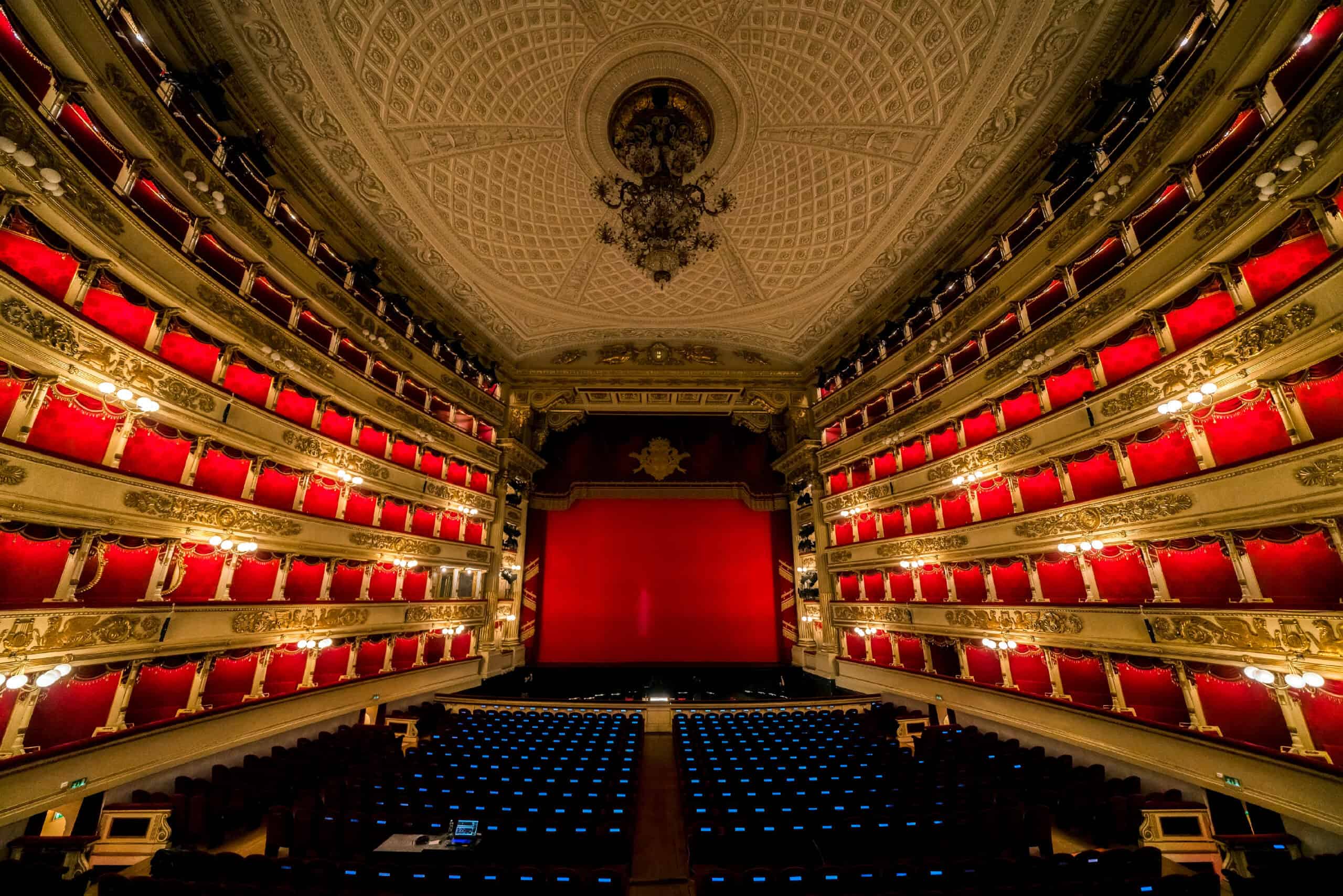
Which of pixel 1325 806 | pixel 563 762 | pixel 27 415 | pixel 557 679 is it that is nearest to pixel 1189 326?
pixel 1325 806

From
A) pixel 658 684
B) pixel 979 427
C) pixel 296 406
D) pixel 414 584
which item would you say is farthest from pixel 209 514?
pixel 979 427

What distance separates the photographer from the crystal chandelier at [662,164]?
10.8 meters

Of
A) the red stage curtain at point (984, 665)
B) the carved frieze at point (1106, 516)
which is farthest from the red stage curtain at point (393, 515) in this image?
the carved frieze at point (1106, 516)

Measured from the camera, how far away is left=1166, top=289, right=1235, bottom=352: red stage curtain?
7.68 meters

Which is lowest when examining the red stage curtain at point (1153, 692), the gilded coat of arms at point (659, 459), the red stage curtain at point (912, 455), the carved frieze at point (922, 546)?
the red stage curtain at point (1153, 692)

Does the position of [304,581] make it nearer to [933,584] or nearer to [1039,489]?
[933,584]

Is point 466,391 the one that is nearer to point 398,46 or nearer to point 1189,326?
point 398,46

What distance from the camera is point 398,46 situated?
30.7ft

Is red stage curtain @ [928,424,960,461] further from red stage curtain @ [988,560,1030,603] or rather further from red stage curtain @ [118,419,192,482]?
red stage curtain @ [118,419,192,482]

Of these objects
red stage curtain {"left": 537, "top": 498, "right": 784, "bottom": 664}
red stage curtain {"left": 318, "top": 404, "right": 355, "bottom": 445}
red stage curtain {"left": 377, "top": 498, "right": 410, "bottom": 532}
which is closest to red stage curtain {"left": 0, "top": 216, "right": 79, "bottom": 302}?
red stage curtain {"left": 318, "top": 404, "right": 355, "bottom": 445}

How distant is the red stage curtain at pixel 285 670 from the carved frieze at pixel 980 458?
15.7 m

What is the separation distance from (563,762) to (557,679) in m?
9.70

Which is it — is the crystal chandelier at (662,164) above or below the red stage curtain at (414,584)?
above

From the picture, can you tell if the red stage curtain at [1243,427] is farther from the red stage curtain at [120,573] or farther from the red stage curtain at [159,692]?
the red stage curtain at [159,692]
